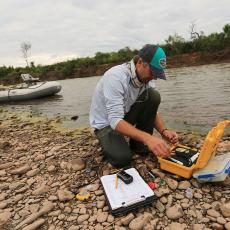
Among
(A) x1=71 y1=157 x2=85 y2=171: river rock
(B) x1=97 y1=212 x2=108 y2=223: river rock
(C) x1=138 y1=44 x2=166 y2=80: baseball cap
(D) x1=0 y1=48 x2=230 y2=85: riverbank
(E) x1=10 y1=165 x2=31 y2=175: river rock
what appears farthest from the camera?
(D) x1=0 y1=48 x2=230 y2=85: riverbank

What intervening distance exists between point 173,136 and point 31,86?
49.1 ft

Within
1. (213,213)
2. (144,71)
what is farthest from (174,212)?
(144,71)

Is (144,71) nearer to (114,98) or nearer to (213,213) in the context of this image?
(114,98)

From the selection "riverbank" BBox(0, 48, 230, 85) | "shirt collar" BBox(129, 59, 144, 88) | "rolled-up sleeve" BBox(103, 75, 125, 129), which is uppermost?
"shirt collar" BBox(129, 59, 144, 88)

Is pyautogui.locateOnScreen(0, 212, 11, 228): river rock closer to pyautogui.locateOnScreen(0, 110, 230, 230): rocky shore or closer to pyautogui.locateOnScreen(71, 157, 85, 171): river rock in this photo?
pyautogui.locateOnScreen(0, 110, 230, 230): rocky shore

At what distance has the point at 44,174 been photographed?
3912 millimetres

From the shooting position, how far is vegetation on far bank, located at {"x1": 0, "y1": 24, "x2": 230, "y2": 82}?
40281mm

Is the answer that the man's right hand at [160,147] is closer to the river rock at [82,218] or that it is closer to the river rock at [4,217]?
the river rock at [82,218]

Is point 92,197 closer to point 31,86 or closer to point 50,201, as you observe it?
point 50,201

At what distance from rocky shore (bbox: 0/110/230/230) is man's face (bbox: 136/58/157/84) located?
1.18m

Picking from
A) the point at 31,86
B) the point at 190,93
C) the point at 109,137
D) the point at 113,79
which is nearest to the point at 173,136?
the point at 109,137

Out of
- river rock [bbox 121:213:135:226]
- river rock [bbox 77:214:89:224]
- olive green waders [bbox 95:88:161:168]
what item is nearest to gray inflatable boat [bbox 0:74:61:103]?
olive green waders [bbox 95:88:161:168]

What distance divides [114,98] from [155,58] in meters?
0.66

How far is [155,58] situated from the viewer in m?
3.02
